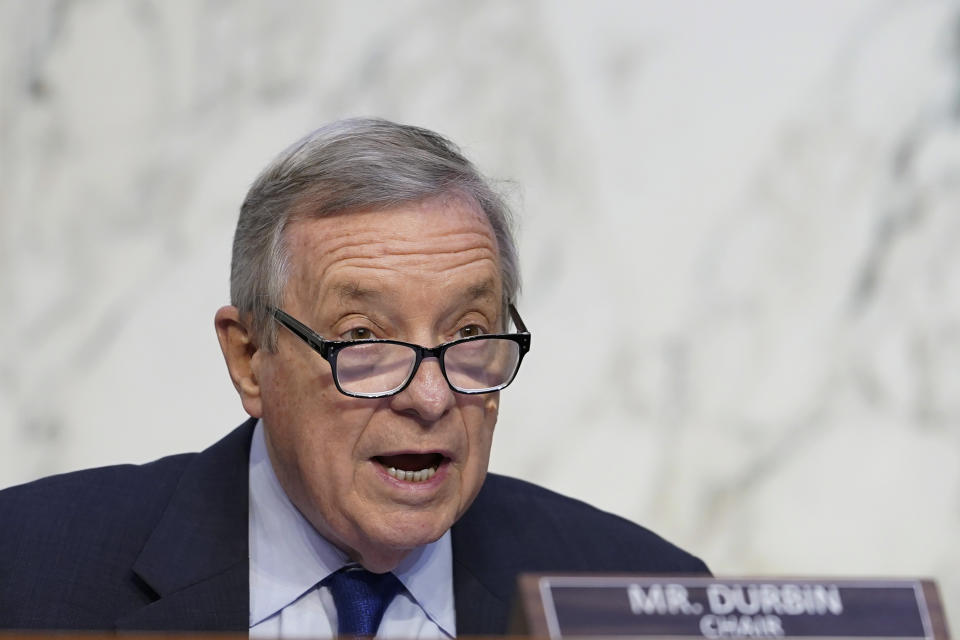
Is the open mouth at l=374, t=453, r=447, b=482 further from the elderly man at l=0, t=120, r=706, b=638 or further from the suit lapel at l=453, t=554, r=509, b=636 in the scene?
the suit lapel at l=453, t=554, r=509, b=636

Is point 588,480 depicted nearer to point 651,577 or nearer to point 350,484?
point 350,484

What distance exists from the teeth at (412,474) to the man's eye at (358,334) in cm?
17

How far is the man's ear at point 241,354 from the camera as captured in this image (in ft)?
6.58

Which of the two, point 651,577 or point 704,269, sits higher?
point 704,269

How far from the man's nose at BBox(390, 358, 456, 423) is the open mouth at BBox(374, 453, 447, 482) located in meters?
0.07

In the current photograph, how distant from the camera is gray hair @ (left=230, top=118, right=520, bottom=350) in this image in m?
1.90

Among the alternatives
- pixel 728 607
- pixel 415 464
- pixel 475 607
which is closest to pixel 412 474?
pixel 415 464

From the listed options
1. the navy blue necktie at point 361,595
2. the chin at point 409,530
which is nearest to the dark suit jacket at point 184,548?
the navy blue necktie at point 361,595

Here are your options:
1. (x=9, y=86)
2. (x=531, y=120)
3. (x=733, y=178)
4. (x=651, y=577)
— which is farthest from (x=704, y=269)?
(x=651, y=577)

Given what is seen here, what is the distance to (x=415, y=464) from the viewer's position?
6.17 feet

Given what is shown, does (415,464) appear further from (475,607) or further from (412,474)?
(475,607)

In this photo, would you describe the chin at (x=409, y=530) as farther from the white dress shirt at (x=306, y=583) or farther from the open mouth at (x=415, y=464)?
A: the white dress shirt at (x=306, y=583)

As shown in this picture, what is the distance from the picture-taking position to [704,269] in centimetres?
305

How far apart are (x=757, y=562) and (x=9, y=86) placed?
1875 millimetres
